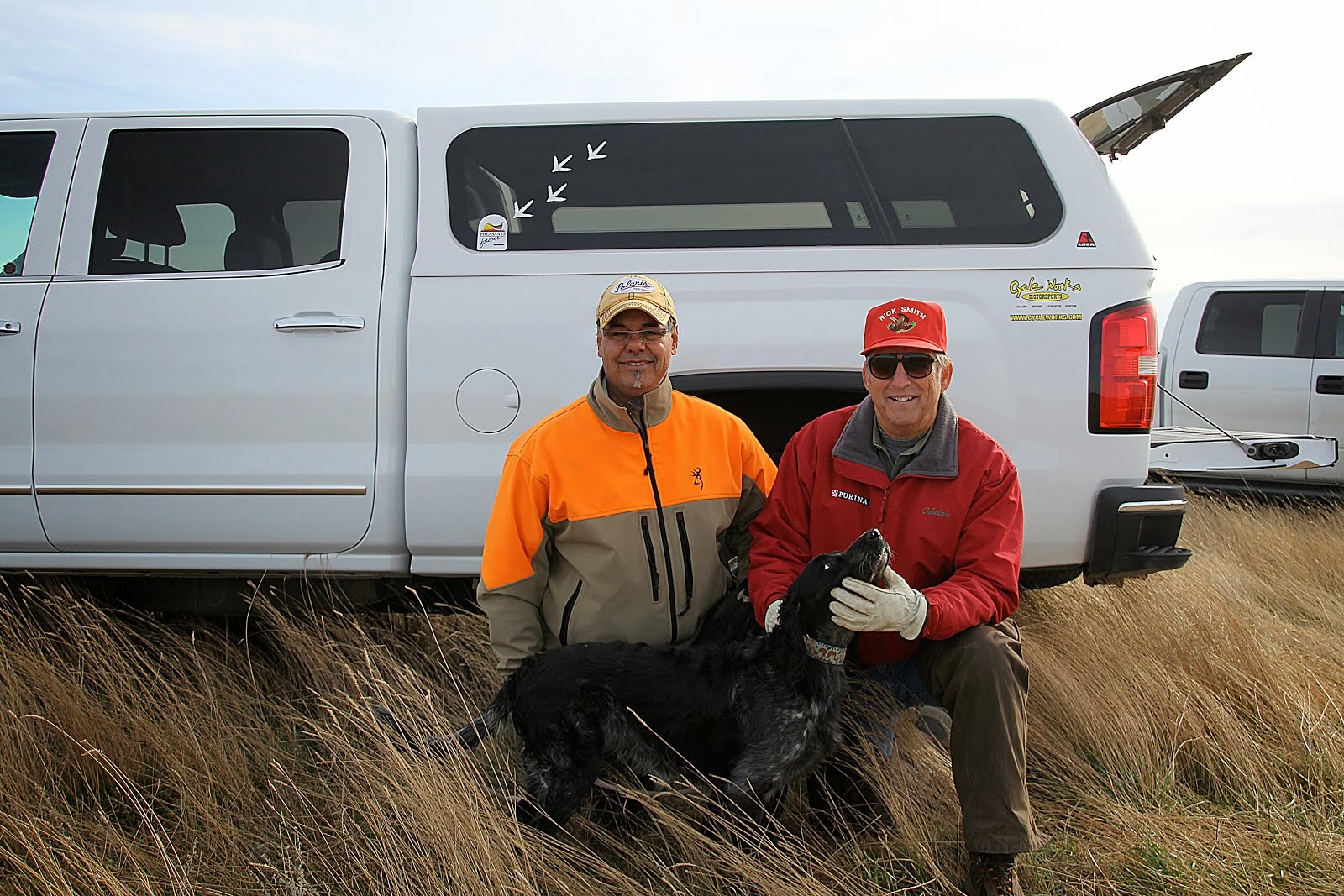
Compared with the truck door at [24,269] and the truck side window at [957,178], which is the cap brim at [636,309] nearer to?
the truck side window at [957,178]

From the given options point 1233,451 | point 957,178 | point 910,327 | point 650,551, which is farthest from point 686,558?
point 1233,451

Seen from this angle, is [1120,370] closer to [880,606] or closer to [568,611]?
[880,606]

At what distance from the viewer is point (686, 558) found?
269 cm

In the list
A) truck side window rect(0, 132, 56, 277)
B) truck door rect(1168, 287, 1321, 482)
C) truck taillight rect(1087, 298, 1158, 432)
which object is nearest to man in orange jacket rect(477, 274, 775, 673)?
truck taillight rect(1087, 298, 1158, 432)

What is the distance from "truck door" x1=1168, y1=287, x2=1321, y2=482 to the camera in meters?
6.96

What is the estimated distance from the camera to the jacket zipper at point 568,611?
268 centimetres

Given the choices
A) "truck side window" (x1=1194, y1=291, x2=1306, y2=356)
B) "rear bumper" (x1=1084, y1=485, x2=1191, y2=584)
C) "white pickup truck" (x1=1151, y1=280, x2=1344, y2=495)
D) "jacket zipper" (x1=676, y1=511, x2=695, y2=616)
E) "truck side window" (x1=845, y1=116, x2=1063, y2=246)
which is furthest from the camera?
"truck side window" (x1=1194, y1=291, x2=1306, y2=356)

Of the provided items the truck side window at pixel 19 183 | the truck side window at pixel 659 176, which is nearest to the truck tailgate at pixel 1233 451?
the truck side window at pixel 659 176

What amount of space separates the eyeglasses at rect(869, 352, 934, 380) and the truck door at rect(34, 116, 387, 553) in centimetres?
170

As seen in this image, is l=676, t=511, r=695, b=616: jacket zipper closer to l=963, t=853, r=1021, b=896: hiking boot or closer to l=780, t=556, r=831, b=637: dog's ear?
l=780, t=556, r=831, b=637: dog's ear

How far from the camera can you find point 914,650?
2635mm

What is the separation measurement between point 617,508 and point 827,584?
2.15 ft

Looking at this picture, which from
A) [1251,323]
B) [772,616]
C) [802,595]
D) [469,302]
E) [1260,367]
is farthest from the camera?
[1251,323]

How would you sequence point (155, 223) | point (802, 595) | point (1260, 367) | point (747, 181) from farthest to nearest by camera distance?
1. point (1260, 367)
2. point (155, 223)
3. point (747, 181)
4. point (802, 595)
